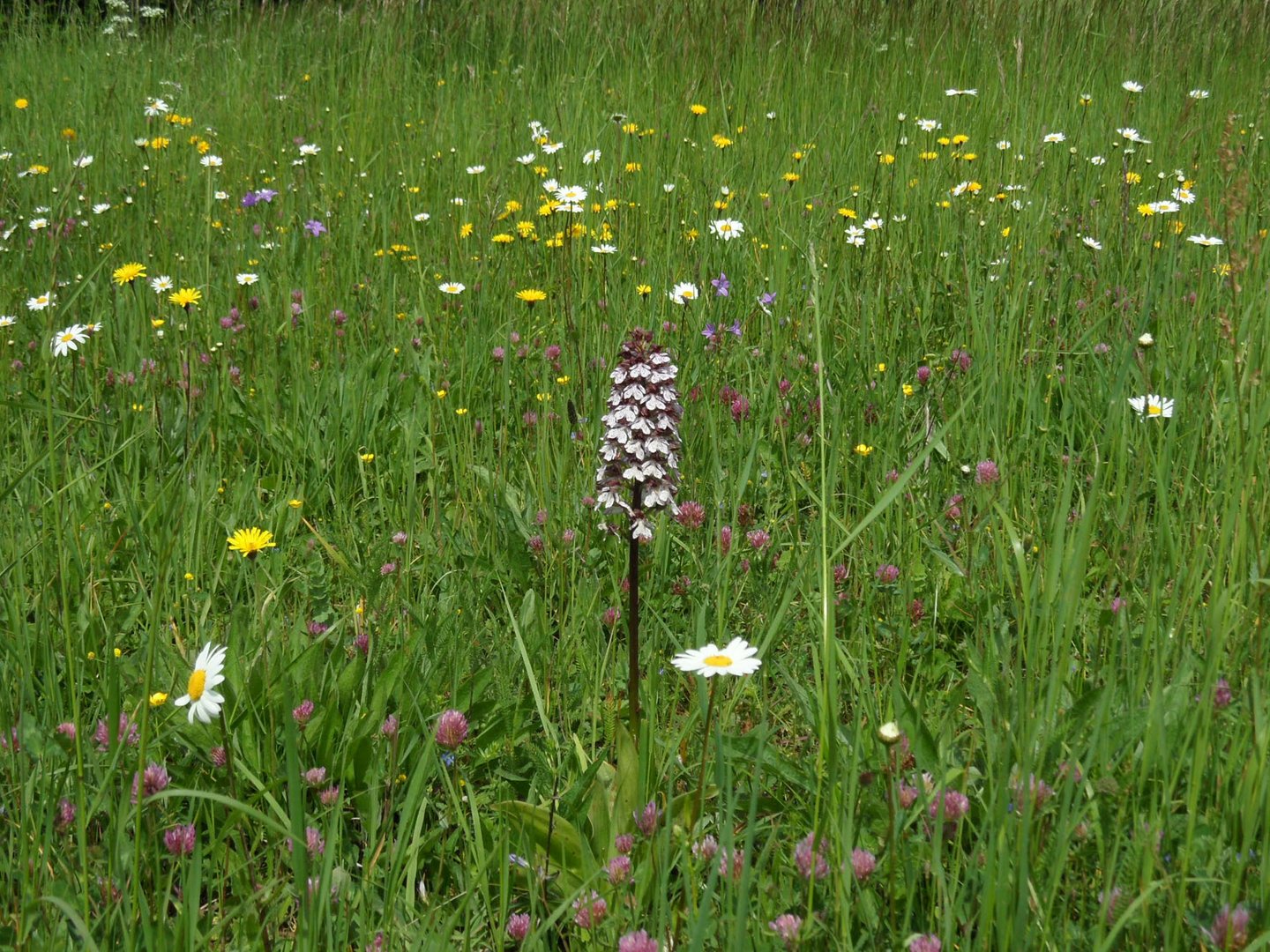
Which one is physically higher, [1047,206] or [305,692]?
[1047,206]

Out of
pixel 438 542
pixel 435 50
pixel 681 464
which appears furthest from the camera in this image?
pixel 435 50

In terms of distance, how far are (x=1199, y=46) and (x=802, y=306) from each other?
426 centimetres

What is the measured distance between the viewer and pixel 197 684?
3.67 ft

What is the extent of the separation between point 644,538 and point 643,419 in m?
0.15

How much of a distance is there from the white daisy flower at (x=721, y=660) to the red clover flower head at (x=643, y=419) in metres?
0.17

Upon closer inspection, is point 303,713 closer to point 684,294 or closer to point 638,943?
point 638,943

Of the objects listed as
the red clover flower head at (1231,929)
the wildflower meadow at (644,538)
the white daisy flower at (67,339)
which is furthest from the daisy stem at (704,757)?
the white daisy flower at (67,339)

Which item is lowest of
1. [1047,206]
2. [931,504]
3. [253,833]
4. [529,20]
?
[253,833]

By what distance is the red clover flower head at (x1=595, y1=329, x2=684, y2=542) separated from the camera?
4.35 ft

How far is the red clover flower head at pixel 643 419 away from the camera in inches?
52.2

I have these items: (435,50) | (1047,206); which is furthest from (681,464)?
(435,50)

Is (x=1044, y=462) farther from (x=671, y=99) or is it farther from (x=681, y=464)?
(x=671, y=99)

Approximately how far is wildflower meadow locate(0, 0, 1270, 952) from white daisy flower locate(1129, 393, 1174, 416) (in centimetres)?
1

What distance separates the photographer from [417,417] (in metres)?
2.31
